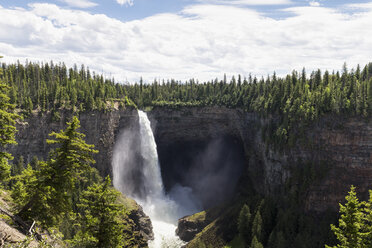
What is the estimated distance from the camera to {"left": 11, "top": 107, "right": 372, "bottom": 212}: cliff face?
7069cm

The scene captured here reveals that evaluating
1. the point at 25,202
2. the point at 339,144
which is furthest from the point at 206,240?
the point at 25,202

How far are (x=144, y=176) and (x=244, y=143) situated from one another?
34.4 metres

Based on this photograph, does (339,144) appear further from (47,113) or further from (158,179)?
(47,113)

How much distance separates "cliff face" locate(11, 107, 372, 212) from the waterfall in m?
3.94

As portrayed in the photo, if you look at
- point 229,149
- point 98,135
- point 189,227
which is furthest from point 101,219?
point 229,149

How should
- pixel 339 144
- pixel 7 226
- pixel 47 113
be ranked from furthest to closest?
pixel 47 113
pixel 339 144
pixel 7 226

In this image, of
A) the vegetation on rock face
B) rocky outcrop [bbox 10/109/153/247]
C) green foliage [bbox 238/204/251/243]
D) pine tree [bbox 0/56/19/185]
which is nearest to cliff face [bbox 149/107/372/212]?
green foliage [bbox 238/204/251/243]

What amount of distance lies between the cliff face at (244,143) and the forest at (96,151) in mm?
2723

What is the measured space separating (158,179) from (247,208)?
38.0 meters

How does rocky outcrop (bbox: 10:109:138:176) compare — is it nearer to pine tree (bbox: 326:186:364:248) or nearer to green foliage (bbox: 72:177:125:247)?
green foliage (bbox: 72:177:125:247)

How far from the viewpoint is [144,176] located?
109 m

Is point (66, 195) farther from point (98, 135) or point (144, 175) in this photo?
point (144, 175)

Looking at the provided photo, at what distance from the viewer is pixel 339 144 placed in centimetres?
7206

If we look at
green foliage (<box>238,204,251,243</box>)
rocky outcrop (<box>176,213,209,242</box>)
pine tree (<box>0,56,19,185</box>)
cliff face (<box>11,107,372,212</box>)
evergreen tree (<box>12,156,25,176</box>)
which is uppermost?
pine tree (<box>0,56,19,185</box>)
